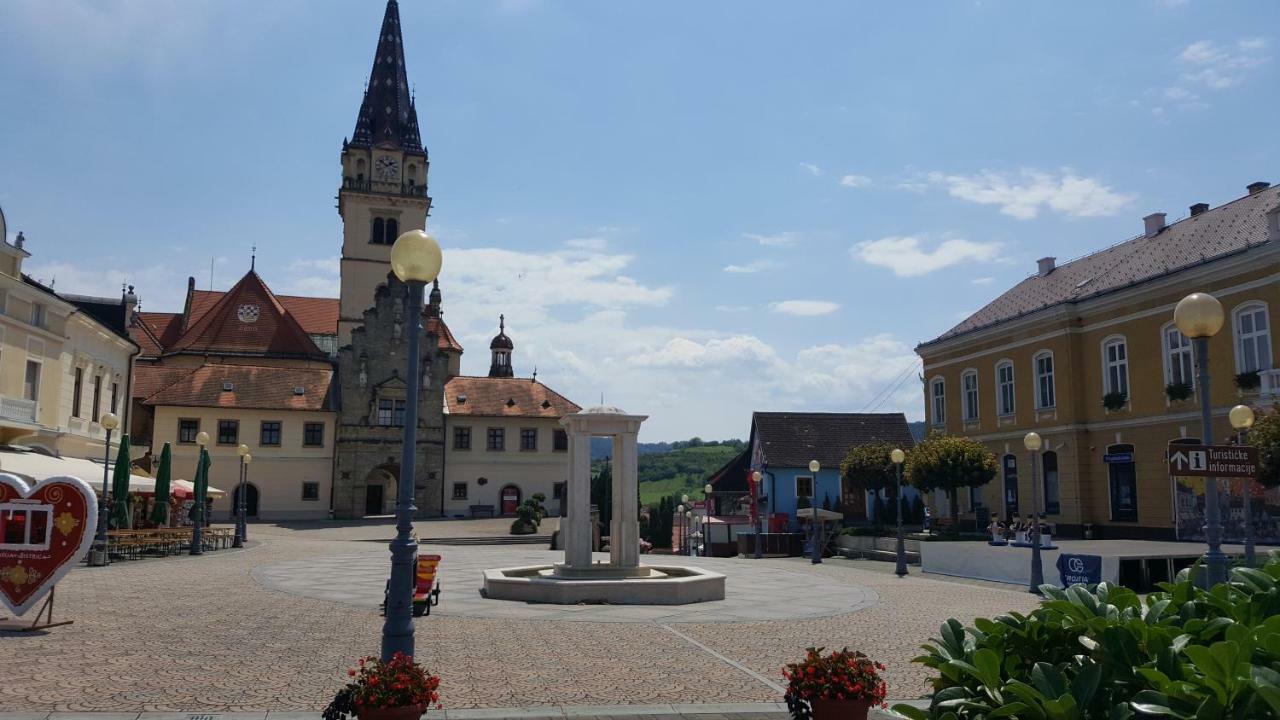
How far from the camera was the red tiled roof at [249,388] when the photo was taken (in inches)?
2186

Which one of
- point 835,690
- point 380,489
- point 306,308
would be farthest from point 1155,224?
point 306,308

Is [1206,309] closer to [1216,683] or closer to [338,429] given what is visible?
[1216,683]

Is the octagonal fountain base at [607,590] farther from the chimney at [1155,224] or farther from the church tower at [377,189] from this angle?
the church tower at [377,189]

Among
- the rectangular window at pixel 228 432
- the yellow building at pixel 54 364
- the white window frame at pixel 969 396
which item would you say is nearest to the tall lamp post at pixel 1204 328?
the white window frame at pixel 969 396

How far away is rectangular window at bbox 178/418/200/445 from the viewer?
55.0 metres

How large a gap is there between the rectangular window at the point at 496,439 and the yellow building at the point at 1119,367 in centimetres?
3137

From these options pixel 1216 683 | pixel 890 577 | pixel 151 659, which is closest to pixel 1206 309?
pixel 1216 683

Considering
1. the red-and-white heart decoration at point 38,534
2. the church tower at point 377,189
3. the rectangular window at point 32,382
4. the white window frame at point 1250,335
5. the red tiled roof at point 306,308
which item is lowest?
the red-and-white heart decoration at point 38,534

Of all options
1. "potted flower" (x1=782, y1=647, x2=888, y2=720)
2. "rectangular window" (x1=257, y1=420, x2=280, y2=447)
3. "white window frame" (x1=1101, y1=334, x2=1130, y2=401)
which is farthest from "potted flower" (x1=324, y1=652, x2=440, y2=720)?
"rectangular window" (x1=257, y1=420, x2=280, y2=447)

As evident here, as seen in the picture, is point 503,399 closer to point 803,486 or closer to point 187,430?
point 187,430

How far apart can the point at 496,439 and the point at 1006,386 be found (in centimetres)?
3488

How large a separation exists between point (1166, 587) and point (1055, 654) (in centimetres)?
97

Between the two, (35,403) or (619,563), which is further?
(35,403)

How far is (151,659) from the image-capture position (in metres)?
10.9
